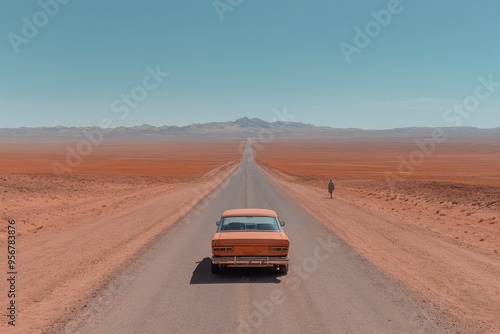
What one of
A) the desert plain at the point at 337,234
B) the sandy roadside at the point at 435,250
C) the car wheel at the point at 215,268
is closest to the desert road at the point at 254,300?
the car wheel at the point at 215,268

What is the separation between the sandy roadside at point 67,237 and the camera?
8.83 meters

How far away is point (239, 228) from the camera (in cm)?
1108

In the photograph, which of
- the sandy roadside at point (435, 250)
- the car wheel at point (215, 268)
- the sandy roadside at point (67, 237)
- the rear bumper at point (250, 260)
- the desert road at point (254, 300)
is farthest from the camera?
the car wheel at point (215, 268)

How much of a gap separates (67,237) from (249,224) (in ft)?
28.2

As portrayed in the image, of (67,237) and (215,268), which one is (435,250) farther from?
(67,237)

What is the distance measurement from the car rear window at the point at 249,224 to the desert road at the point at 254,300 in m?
1.13

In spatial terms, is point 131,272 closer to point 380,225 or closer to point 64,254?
point 64,254

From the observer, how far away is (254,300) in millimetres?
8656

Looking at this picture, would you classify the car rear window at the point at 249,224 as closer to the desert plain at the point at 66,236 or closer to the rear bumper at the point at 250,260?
the rear bumper at the point at 250,260

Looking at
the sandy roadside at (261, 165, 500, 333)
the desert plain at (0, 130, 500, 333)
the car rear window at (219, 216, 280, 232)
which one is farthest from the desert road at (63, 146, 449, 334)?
the car rear window at (219, 216, 280, 232)

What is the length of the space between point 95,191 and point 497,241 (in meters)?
30.3

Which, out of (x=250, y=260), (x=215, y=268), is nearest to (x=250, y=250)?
(x=250, y=260)

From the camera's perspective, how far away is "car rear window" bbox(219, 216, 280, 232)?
1108 cm

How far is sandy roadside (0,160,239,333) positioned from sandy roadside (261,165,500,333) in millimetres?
7184
